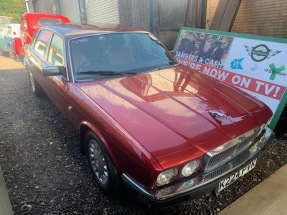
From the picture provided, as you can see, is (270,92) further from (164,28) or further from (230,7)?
(164,28)

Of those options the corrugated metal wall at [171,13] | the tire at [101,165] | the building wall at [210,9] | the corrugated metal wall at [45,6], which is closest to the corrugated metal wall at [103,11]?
the corrugated metal wall at [171,13]

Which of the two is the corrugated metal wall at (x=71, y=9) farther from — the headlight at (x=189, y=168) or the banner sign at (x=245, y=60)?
the headlight at (x=189, y=168)

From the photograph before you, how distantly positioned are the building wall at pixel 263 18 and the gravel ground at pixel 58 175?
12.4 ft

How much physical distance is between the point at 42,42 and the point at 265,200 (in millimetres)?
4036

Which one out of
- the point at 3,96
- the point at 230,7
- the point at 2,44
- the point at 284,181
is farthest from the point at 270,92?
the point at 2,44

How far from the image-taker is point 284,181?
2.71 metres

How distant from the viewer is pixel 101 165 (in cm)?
254

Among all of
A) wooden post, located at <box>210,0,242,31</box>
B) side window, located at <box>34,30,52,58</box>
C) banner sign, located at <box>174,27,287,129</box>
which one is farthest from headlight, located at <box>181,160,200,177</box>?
wooden post, located at <box>210,0,242,31</box>

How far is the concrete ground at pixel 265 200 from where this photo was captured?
2.36 meters

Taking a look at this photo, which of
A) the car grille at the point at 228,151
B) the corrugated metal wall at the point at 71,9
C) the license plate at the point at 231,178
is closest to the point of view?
the car grille at the point at 228,151

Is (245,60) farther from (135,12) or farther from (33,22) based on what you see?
(33,22)

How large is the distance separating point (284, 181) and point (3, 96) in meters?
5.84

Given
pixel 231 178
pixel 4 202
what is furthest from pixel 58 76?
pixel 231 178

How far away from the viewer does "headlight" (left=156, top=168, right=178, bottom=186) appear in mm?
1830
